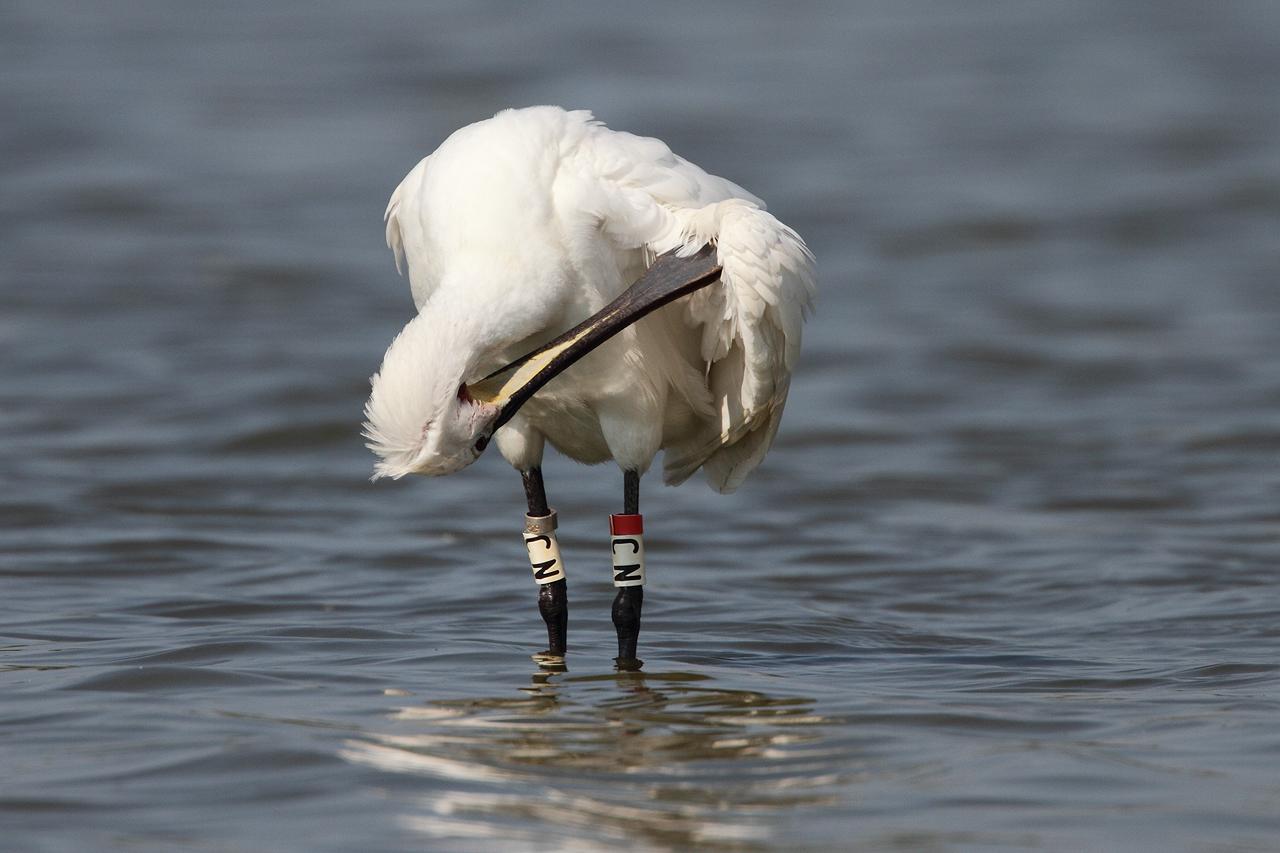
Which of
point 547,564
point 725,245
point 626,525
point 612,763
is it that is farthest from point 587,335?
point 612,763

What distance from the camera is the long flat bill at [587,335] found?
8.31m

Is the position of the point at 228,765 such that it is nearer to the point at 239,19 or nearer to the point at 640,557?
the point at 640,557

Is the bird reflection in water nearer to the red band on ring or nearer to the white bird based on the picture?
the white bird

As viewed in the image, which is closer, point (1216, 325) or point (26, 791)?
point (26, 791)

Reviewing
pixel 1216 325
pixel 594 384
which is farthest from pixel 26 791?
pixel 1216 325

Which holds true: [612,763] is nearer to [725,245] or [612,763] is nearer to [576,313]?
[576,313]

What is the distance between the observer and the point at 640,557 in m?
9.62

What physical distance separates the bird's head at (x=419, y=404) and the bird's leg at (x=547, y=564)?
1.57 metres

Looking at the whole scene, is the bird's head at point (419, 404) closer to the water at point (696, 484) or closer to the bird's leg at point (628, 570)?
the water at point (696, 484)

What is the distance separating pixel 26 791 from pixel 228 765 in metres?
0.63

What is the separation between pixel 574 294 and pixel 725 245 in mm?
655

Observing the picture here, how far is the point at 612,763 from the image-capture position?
6.96 m

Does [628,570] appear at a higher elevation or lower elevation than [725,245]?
lower

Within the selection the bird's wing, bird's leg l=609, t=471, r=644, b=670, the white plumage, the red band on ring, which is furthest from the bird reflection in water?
the bird's wing
